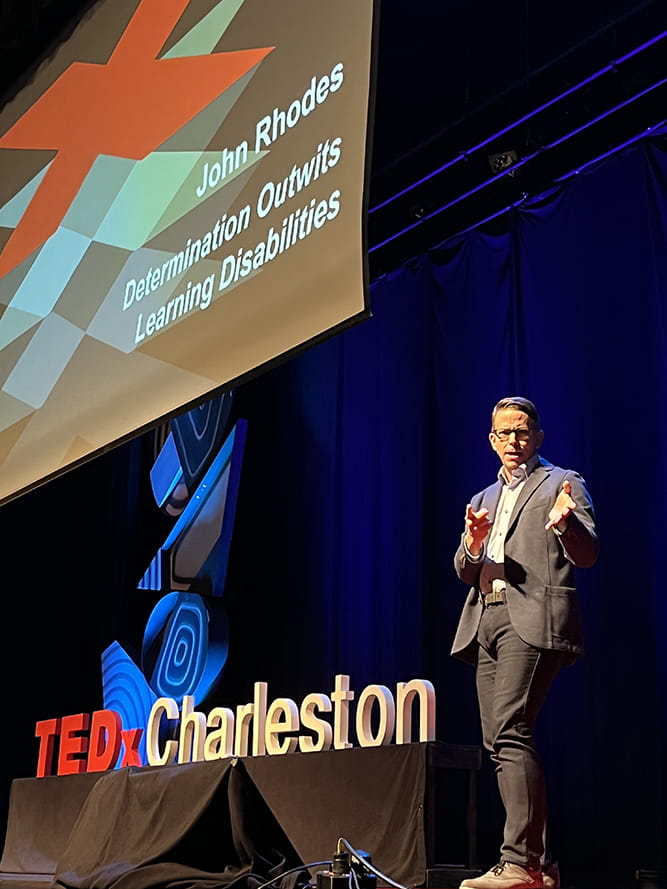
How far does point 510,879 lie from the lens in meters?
2.95

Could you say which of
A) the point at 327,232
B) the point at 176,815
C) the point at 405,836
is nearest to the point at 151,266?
the point at 327,232

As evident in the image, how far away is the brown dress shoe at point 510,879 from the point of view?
2.94m

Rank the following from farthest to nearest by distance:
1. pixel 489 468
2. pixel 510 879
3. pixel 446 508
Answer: pixel 446 508 < pixel 489 468 < pixel 510 879

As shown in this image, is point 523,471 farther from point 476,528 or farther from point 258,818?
point 258,818

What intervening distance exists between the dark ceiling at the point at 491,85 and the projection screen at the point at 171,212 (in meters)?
0.66

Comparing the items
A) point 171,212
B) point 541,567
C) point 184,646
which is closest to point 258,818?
point 541,567

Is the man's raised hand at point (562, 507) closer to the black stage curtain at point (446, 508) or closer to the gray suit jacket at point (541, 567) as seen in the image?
the gray suit jacket at point (541, 567)

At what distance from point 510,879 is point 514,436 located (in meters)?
1.26

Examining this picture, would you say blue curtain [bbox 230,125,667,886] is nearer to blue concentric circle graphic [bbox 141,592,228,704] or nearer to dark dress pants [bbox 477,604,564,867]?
blue concentric circle graphic [bbox 141,592,228,704]

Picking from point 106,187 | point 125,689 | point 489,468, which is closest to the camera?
point 106,187

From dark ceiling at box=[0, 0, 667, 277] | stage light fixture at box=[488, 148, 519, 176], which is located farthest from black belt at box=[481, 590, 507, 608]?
stage light fixture at box=[488, 148, 519, 176]

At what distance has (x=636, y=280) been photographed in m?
4.82

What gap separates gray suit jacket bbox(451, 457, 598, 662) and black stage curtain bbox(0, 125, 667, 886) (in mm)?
1320

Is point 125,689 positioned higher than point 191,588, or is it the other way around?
point 191,588
